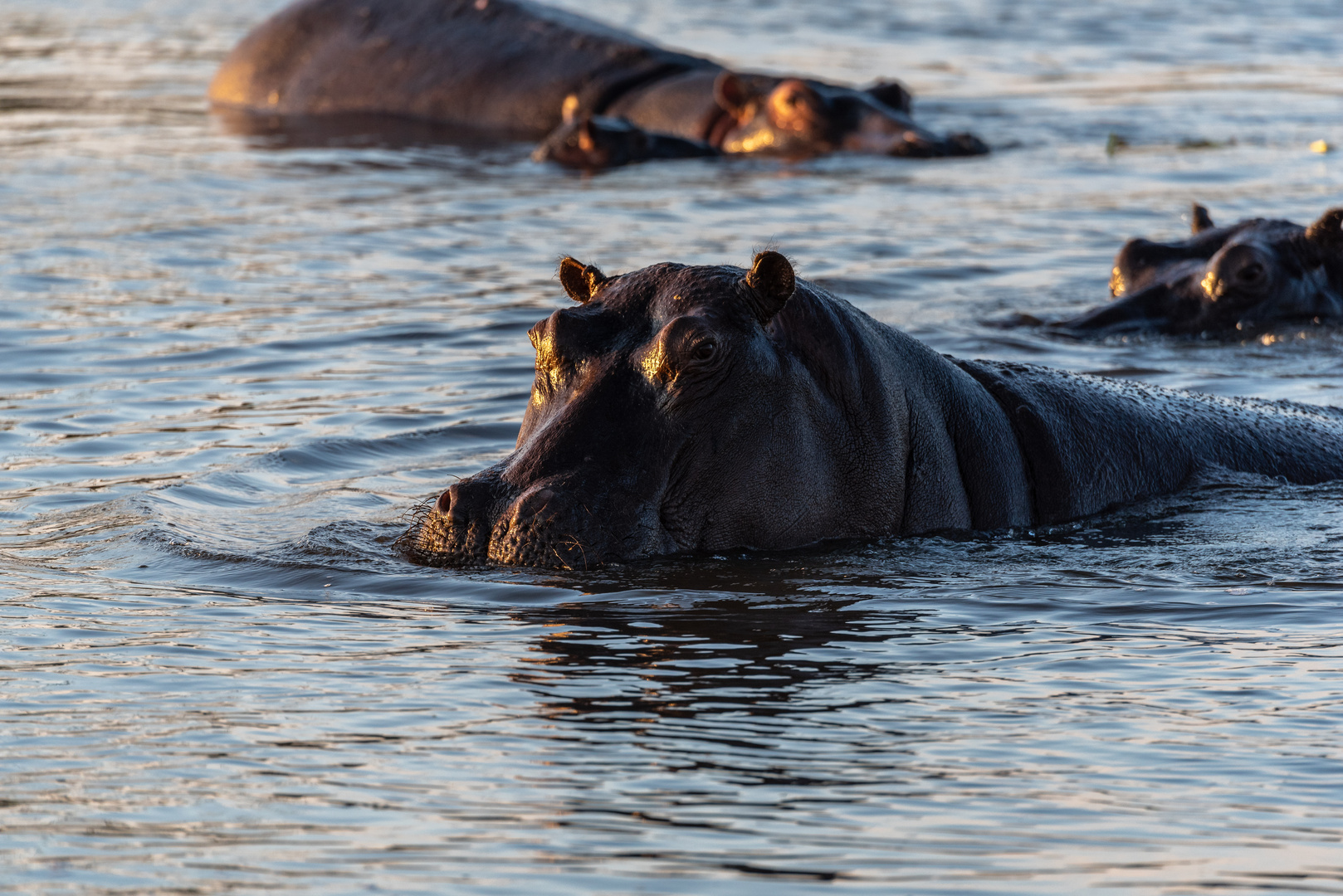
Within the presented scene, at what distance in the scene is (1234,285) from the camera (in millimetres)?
10039

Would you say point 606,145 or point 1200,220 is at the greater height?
point 606,145

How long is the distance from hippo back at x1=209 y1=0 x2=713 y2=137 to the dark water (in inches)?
191

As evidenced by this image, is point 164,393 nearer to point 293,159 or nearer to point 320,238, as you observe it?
point 320,238

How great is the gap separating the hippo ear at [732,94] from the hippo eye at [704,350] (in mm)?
10822

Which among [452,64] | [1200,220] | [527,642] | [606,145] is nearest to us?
[527,642]

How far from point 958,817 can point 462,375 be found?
5566 millimetres

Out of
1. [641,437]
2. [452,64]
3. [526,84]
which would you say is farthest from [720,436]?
[452,64]

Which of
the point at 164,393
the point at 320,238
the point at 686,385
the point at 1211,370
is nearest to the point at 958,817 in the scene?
the point at 686,385

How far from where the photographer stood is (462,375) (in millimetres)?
8945

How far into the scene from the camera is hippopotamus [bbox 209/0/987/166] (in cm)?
1577

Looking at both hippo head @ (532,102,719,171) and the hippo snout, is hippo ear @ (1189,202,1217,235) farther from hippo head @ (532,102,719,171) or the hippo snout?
the hippo snout

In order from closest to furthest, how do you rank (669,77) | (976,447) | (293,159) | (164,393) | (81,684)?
1. (81,684)
2. (976,447)
3. (164,393)
4. (293,159)
5. (669,77)

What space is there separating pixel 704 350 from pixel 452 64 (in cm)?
1243

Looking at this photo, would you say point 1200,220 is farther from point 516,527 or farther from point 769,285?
point 516,527
